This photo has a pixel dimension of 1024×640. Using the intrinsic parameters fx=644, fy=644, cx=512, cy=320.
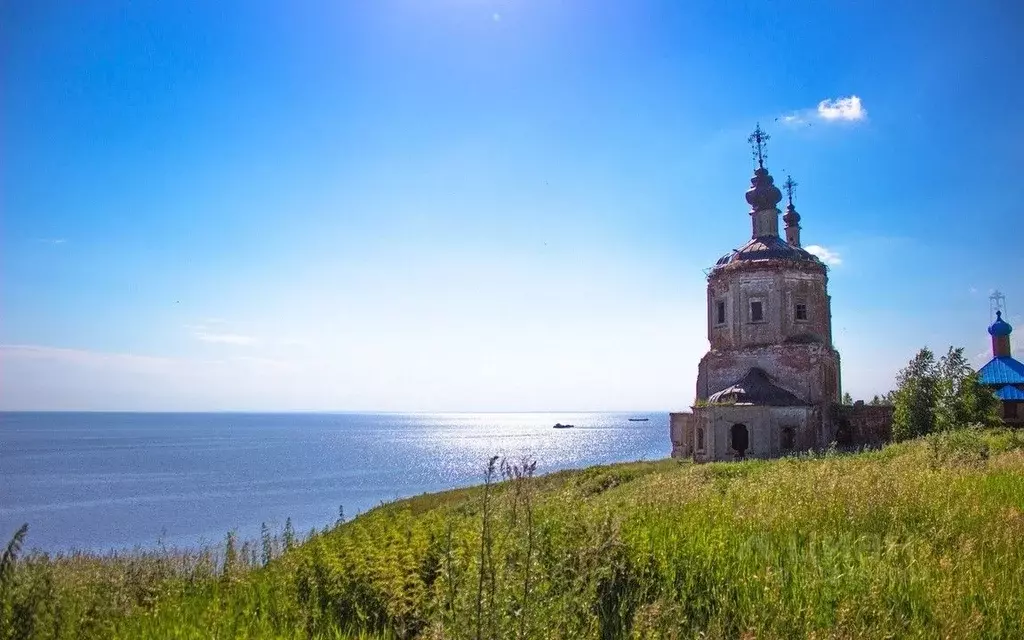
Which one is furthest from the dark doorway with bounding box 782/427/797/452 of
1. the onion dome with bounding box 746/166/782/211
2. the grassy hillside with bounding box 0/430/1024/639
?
the grassy hillside with bounding box 0/430/1024/639

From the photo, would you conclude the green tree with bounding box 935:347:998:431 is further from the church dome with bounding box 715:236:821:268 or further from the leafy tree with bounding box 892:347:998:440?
the church dome with bounding box 715:236:821:268

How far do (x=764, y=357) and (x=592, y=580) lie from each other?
100 feet

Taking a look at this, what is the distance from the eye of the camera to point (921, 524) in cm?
643

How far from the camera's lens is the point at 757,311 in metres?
33.0

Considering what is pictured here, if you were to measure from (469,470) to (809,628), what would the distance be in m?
77.1

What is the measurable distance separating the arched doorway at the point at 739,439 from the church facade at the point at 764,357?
47 millimetres

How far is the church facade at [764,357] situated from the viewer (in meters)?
29.7

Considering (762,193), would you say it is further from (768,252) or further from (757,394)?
(757,394)

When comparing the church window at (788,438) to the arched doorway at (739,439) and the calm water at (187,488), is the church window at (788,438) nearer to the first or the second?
the arched doorway at (739,439)

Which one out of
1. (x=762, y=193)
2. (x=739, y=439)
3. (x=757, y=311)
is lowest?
(x=739, y=439)

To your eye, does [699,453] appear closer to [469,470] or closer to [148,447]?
[469,470]

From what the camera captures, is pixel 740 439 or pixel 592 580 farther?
pixel 740 439

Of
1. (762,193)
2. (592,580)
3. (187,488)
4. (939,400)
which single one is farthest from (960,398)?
(187,488)

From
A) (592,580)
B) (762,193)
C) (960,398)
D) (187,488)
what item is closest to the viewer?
(592,580)
